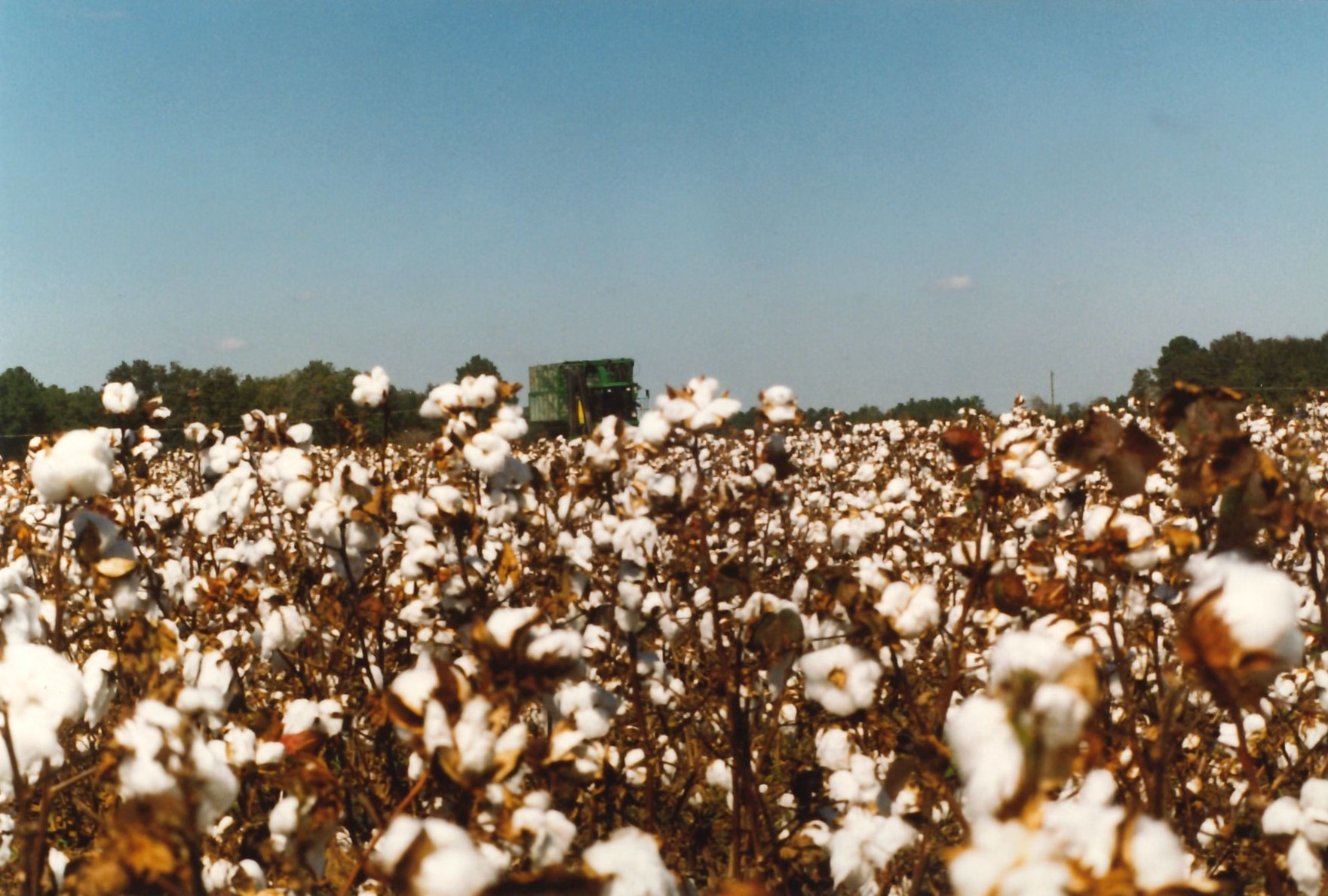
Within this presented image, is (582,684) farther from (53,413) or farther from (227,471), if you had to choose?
(53,413)

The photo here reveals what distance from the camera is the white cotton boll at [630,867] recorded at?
0.87 m

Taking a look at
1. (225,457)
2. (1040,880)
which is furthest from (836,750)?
(225,457)

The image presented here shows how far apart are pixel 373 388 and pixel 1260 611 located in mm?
1990

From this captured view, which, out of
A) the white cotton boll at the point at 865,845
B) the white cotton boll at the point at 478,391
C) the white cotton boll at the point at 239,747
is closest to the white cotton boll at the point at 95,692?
the white cotton boll at the point at 239,747

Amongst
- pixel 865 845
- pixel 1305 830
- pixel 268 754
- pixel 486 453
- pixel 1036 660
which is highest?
pixel 486 453

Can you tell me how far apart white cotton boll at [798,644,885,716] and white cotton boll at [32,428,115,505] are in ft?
3.51

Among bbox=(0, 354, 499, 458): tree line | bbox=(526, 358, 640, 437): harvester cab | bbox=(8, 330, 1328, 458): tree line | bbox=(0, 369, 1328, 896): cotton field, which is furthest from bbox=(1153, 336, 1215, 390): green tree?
bbox=(0, 369, 1328, 896): cotton field

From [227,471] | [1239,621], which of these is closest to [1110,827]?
[1239,621]

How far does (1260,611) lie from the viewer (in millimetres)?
771

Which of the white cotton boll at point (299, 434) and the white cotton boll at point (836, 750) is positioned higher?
the white cotton boll at point (299, 434)

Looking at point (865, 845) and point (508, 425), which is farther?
point (508, 425)

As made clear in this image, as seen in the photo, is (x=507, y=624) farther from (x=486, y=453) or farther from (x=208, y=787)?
(x=486, y=453)

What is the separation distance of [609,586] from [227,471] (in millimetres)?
1606

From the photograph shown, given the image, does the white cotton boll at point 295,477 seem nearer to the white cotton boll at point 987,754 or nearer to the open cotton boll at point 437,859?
the open cotton boll at point 437,859
